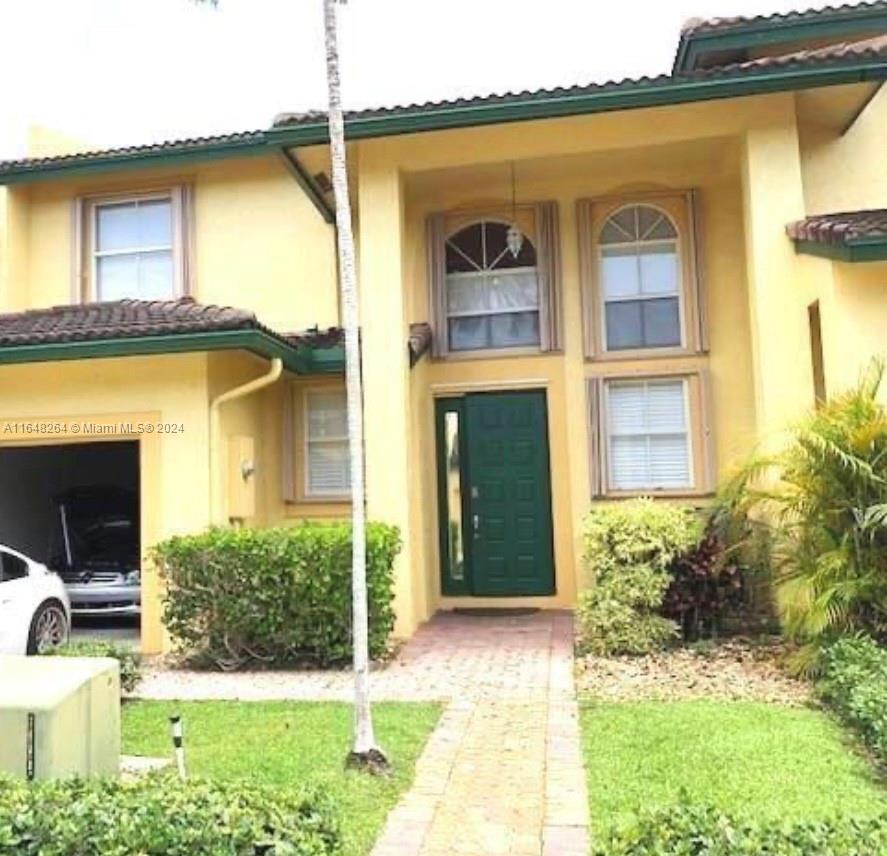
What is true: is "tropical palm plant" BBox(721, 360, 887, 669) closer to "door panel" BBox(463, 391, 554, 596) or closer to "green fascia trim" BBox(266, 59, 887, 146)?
"green fascia trim" BBox(266, 59, 887, 146)

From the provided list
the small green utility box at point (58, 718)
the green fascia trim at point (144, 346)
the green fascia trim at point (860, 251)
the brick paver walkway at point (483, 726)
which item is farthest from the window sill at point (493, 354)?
the small green utility box at point (58, 718)

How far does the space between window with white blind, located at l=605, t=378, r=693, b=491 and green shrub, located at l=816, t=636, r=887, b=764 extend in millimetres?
4448

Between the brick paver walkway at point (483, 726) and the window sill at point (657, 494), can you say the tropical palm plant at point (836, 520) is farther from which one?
the window sill at point (657, 494)

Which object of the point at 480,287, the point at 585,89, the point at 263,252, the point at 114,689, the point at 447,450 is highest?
the point at 585,89

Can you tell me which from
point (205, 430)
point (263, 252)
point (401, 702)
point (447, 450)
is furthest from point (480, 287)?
point (401, 702)

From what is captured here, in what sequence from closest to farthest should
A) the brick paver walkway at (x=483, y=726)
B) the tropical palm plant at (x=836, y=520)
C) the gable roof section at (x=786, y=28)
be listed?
1. the brick paver walkway at (x=483, y=726)
2. the tropical palm plant at (x=836, y=520)
3. the gable roof section at (x=786, y=28)

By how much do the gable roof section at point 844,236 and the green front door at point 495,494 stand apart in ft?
13.3

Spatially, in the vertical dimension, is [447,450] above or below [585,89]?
below

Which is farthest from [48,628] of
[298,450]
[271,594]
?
[298,450]

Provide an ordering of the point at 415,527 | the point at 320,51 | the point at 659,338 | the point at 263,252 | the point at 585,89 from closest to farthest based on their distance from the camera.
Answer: the point at 320,51, the point at 585,89, the point at 415,527, the point at 659,338, the point at 263,252

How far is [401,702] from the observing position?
24.3 feet

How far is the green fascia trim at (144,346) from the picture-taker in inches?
381

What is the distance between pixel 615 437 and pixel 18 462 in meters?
9.22

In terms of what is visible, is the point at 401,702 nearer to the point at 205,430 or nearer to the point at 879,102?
the point at 205,430
